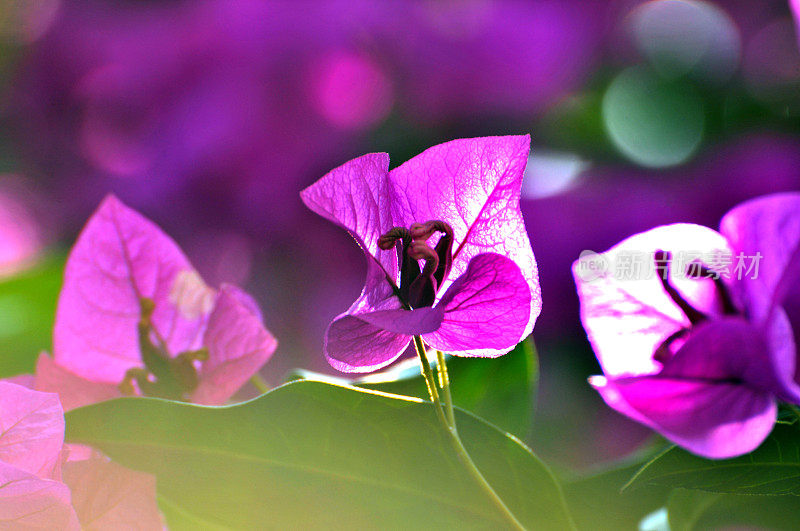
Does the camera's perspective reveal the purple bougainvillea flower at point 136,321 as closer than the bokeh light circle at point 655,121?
Yes

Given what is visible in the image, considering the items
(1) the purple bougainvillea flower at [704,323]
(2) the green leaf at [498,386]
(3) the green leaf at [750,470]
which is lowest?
(2) the green leaf at [498,386]

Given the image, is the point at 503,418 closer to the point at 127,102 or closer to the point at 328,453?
the point at 328,453

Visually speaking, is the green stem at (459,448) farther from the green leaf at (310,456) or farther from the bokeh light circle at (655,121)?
the bokeh light circle at (655,121)

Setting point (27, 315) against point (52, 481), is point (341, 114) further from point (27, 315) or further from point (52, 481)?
point (52, 481)

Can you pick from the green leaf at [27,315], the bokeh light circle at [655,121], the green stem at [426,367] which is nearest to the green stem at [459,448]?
the green stem at [426,367]

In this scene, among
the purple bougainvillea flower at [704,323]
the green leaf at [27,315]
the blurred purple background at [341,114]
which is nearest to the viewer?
the purple bougainvillea flower at [704,323]

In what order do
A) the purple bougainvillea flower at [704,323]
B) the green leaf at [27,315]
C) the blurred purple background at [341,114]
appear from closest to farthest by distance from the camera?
1. the purple bougainvillea flower at [704,323]
2. the green leaf at [27,315]
3. the blurred purple background at [341,114]

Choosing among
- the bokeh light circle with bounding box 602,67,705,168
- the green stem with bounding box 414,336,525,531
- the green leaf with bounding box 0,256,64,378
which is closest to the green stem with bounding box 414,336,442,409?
the green stem with bounding box 414,336,525,531
